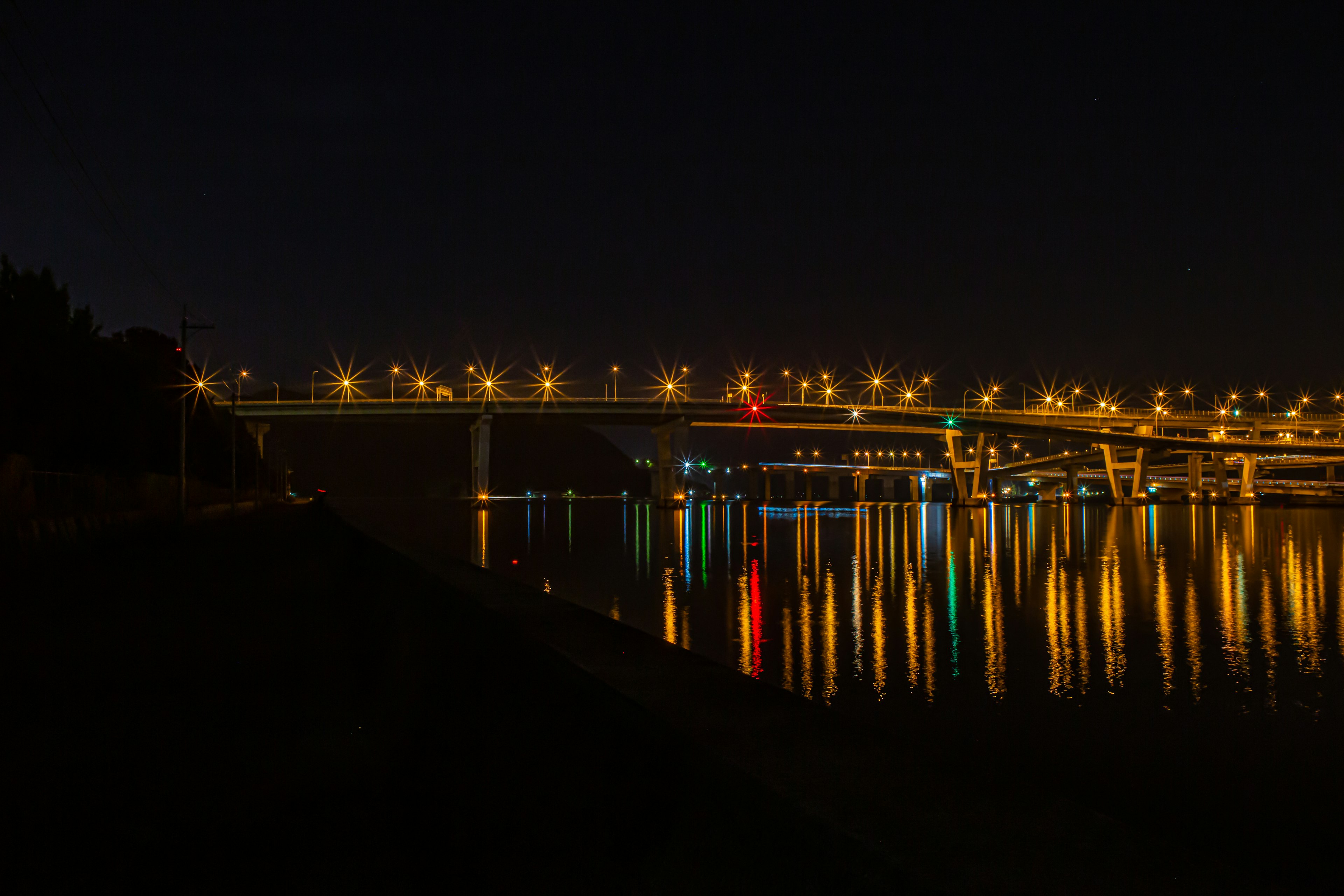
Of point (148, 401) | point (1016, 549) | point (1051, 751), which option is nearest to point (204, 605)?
point (1051, 751)

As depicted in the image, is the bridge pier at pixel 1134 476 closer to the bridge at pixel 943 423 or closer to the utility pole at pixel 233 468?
the bridge at pixel 943 423

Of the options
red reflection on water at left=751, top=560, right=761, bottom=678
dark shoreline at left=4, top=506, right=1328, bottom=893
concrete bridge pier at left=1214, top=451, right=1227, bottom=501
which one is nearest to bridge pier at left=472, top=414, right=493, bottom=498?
red reflection on water at left=751, top=560, right=761, bottom=678

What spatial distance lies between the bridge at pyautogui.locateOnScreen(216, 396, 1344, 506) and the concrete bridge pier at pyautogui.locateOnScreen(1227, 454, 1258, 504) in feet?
0.70

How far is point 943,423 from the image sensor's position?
121m

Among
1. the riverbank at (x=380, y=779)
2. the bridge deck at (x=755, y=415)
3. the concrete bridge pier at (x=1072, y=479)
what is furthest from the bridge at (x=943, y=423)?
the riverbank at (x=380, y=779)

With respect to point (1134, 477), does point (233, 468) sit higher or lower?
higher

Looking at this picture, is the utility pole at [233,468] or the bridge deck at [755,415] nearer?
the utility pole at [233,468]

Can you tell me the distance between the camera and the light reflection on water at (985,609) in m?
10.0

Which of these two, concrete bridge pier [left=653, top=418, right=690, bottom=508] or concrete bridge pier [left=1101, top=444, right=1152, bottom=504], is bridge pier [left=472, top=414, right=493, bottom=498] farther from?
concrete bridge pier [left=1101, top=444, right=1152, bottom=504]

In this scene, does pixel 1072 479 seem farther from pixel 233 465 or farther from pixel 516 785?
pixel 516 785

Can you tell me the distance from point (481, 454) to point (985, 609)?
104 metres

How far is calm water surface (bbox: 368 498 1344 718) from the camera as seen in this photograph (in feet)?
32.2

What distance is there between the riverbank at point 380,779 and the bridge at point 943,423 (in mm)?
100681

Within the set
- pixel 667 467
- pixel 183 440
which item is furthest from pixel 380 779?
pixel 667 467
